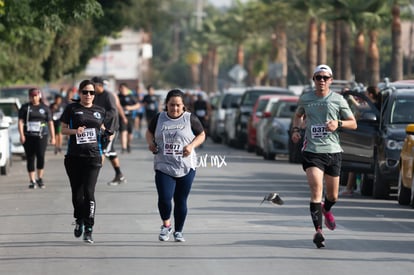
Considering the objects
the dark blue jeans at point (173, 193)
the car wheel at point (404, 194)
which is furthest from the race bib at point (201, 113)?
the dark blue jeans at point (173, 193)

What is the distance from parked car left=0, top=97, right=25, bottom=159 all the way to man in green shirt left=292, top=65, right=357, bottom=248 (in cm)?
1880

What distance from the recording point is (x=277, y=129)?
32.2 metres

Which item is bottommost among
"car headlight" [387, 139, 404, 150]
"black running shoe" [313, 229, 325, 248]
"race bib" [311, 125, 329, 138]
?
"black running shoe" [313, 229, 325, 248]

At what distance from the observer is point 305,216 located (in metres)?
16.6

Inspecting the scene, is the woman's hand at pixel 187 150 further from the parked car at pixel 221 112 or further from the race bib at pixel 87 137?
the parked car at pixel 221 112

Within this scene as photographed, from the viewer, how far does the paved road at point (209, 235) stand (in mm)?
11492

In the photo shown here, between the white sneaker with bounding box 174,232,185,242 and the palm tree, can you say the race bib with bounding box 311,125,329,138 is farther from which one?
the palm tree

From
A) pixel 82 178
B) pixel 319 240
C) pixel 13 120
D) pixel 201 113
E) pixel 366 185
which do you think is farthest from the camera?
pixel 201 113

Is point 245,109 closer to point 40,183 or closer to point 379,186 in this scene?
point 40,183

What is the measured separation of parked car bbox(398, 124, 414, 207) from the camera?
17.8 m

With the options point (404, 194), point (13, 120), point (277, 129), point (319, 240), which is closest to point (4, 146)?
point (13, 120)

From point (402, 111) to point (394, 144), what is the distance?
0.98m

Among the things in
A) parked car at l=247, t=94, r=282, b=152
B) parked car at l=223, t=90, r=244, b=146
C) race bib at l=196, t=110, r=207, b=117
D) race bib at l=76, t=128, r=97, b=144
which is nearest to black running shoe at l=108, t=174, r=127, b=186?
race bib at l=76, t=128, r=97, b=144

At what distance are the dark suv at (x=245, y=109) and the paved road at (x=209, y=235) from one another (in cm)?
1578
